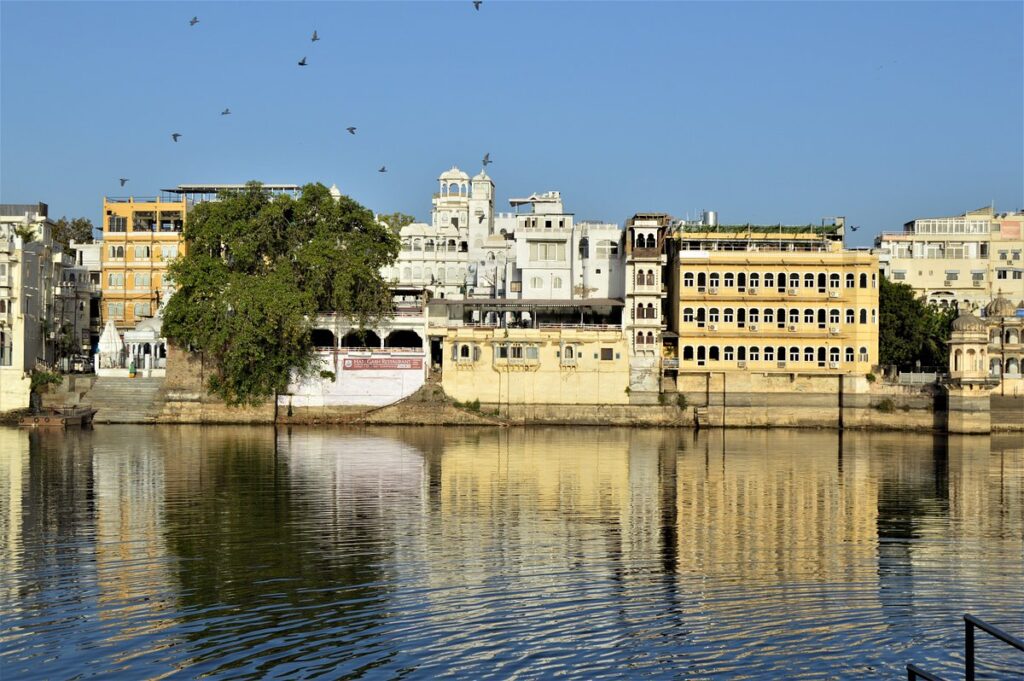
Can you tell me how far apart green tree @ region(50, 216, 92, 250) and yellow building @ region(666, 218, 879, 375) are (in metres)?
46.0

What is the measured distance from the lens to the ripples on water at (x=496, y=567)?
17.2 metres

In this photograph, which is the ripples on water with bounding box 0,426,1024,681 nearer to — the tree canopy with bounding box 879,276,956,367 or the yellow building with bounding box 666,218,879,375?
the yellow building with bounding box 666,218,879,375

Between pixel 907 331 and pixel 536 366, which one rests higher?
pixel 907 331

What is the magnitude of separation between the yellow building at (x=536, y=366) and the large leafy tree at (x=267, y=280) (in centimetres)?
487

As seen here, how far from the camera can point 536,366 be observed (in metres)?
61.3

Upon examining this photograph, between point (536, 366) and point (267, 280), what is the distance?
45.9 ft

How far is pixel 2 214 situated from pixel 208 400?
2480 cm

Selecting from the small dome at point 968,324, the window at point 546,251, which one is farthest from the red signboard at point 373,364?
the small dome at point 968,324

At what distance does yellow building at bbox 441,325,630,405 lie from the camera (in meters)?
61.0

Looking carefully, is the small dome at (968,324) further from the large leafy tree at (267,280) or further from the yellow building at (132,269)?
the yellow building at (132,269)

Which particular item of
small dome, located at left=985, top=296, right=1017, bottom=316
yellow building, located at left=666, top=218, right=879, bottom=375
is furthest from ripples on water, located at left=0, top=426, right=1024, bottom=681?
small dome, located at left=985, top=296, right=1017, bottom=316

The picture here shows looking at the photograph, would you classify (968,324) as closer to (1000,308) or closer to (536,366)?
(1000,308)

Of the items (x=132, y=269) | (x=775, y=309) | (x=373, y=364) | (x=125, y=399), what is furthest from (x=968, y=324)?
(x=132, y=269)

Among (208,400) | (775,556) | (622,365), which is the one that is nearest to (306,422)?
(208,400)
